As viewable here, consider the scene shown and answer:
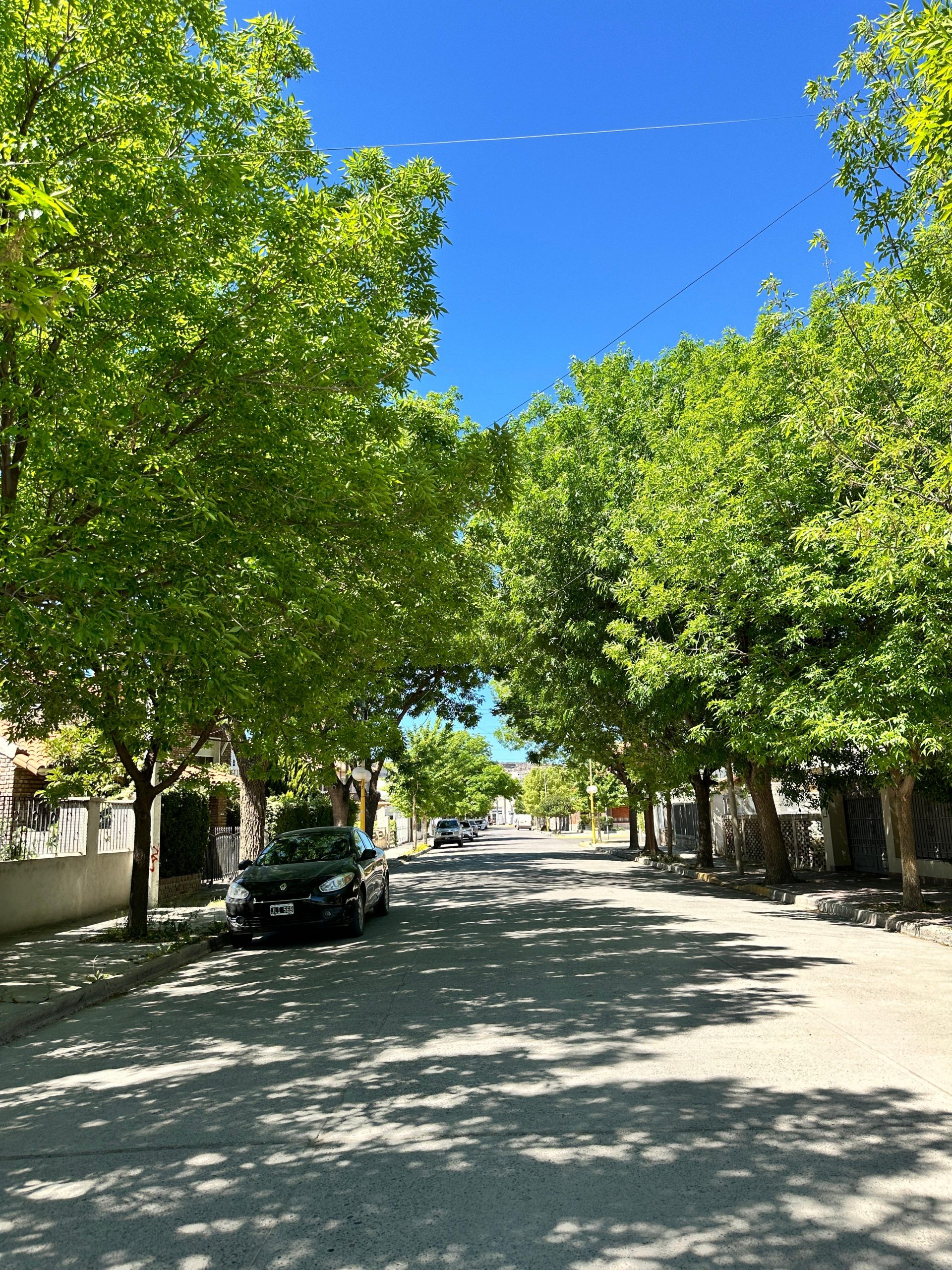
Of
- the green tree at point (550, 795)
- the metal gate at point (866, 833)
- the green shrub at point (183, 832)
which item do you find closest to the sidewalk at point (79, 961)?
the green shrub at point (183, 832)

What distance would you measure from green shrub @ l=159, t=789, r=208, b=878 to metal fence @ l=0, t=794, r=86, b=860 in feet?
10.3

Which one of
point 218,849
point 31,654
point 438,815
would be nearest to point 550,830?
point 438,815

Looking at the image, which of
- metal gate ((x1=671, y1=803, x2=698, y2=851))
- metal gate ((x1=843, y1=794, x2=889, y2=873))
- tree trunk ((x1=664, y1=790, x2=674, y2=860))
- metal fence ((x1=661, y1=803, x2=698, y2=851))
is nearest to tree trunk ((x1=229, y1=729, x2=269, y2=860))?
metal gate ((x1=843, y1=794, x2=889, y2=873))

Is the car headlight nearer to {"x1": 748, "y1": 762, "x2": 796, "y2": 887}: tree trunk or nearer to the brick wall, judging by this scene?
{"x1": 748, "y1": 762, "x2": 796, "y2": 887}: tree trunk

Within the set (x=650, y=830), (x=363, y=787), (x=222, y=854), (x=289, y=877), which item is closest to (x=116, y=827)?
(x=222, y=854)

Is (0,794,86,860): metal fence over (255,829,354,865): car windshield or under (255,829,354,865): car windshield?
over

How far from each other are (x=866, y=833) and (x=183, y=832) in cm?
1701

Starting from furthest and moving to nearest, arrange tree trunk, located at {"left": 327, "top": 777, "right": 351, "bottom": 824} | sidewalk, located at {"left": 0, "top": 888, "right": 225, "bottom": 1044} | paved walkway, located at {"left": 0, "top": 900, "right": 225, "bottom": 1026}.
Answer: tree trunk, located at {"left": 327, "top": 777, "right": 351, "bottom": 824}, paved walkway, located at {"left": 0, "top": 900, "right": 225, "bottom": 1026}, sidewalk, located at {"left": 0, "top": 888, "right": 225, "bottom": 1044}

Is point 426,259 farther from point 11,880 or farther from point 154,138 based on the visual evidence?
point 11,880

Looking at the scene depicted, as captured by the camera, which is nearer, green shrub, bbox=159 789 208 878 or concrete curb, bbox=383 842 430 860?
green shrub, bbox=159 789 208 878

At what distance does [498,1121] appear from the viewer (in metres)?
5.04

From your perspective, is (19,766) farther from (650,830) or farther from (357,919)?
(650,830)

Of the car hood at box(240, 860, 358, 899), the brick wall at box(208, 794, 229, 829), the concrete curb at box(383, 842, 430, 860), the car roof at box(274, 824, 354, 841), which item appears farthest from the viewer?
the concrete curb at box(383, 842, 430, 860)

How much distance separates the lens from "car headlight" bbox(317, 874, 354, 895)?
12648mm
